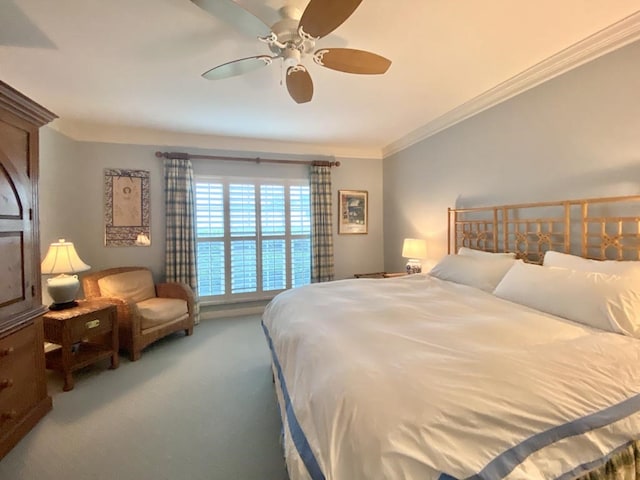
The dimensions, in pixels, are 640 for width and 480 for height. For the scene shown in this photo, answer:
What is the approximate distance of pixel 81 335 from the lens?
2549 millimetres

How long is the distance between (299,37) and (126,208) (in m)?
3.35

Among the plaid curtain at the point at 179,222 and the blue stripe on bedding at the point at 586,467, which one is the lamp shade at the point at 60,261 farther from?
the blue stripe on bedding at the point at 586,467

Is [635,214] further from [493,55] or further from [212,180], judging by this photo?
[212,180]

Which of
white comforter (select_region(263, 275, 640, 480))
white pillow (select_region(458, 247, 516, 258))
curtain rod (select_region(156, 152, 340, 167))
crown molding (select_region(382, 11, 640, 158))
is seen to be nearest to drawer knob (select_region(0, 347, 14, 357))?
white comforter (select_region(263, 275, 640, 480))

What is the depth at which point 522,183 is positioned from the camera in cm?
269

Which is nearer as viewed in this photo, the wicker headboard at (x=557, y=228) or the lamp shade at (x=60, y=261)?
the wicker headboard at (x=557, y=228)

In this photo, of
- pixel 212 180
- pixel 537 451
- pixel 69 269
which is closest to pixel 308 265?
pixel 212 180

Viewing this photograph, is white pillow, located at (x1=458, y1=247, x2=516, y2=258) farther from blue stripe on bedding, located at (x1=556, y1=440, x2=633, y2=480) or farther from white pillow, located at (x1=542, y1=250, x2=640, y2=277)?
blue stripe on bedding, located at (x1=556, y1=440, x2=633, y2=480)

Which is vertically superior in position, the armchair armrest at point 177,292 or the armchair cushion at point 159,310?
the armchair armrest at point 177,292

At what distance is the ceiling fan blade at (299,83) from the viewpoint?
1.91 metres

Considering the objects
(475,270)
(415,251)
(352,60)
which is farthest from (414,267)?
(352,60)

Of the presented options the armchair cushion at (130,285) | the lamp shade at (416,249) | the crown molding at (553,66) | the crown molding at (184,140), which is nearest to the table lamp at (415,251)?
the lamp shade at (416,249)

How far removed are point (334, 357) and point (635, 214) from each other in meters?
2.24

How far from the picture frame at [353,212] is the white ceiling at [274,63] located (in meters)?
1.37
